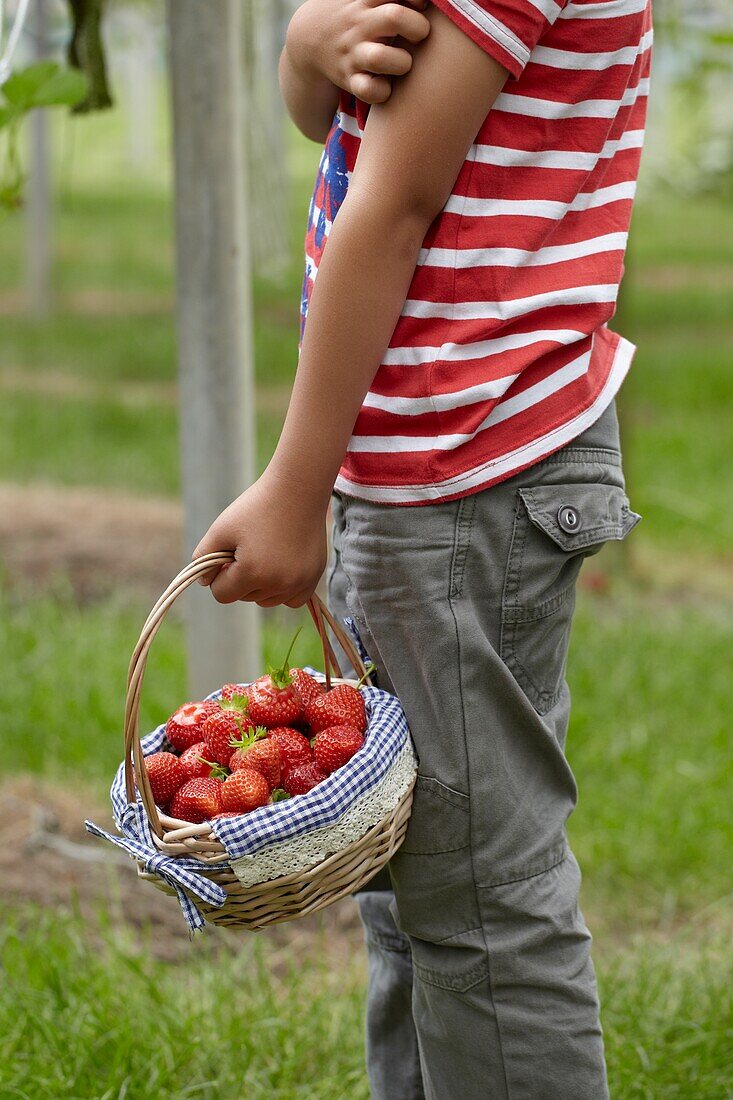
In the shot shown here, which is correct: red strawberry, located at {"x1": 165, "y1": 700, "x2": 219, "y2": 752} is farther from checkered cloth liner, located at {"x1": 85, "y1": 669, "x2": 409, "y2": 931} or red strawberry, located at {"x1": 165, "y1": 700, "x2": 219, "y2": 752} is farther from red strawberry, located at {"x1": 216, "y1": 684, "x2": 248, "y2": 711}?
checkered cloth liner, located at {"x1": 85, "y1": 669, "x2": 409, "y2": 931}

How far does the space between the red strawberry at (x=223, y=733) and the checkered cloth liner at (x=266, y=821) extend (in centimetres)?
Result: 11

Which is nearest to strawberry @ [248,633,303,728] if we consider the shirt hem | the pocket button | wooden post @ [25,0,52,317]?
the shirt hem

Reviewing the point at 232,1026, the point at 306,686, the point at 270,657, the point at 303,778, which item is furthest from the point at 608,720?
the point at 303,778

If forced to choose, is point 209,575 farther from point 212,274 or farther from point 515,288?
point 212,274

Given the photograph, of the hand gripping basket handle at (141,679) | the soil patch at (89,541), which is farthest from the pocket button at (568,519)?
the soil patch at (89,541)

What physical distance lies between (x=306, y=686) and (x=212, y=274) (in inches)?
37.6

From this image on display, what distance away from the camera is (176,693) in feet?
10.0

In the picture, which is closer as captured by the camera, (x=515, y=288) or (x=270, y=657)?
(x=515, y=288)

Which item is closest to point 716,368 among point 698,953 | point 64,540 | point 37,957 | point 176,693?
point 64,540

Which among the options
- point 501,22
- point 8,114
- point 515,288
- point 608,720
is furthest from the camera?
point 608,720

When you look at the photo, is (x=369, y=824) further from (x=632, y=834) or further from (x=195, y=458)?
(x=632, y=834)

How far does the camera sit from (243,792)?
4.04 feet

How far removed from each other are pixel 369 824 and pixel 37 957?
99 cm

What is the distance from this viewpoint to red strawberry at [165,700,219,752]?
138 cm
